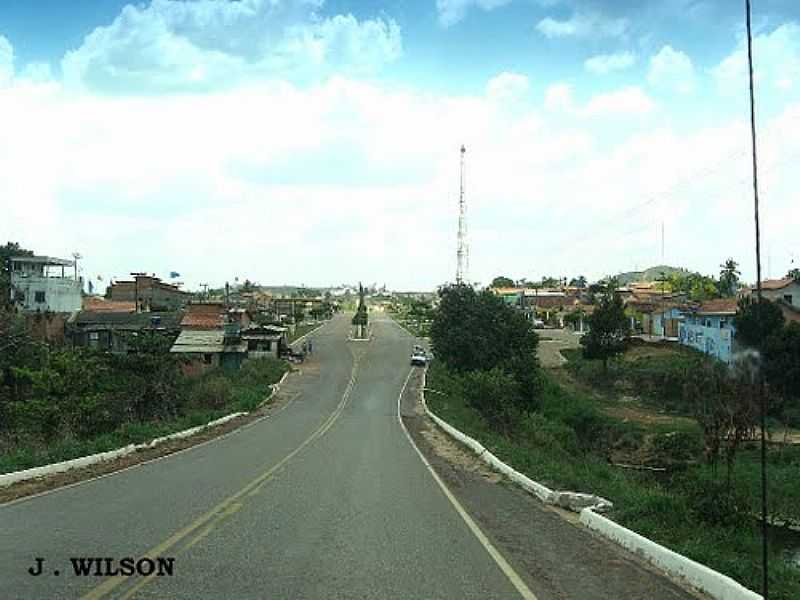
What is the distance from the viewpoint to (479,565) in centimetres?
930

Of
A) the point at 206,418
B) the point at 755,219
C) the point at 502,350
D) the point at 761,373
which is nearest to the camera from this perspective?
the point at 755,219

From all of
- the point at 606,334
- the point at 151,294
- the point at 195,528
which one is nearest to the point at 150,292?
the point at 151,294

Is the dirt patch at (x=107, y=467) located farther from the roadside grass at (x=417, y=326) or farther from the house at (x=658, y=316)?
the roadside grass at (x=417, y=326)

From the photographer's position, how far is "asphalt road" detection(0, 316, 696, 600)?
26.0 ft

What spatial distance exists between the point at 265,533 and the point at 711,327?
2443 inches

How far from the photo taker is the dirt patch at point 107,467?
14981 mm

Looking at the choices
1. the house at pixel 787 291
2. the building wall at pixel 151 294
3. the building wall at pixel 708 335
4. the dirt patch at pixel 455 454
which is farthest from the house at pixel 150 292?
the dirt patch at pixel 455 454

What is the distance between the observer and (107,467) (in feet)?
63.5

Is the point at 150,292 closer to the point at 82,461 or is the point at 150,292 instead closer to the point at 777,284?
the point at 777,284

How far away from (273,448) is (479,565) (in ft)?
56.8

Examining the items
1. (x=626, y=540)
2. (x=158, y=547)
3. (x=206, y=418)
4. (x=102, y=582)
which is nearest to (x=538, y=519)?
(x=626, y=540)

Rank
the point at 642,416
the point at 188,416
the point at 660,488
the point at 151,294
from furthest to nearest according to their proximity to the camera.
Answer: the point at 151,294
the point at 642,416
the point at 188,416
the point at 660,488

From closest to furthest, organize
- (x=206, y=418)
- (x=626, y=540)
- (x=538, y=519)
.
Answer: (x=626, y=540), (x=538, y=519), (x=206, y=418)

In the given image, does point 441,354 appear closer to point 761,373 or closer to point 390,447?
point 390,447
